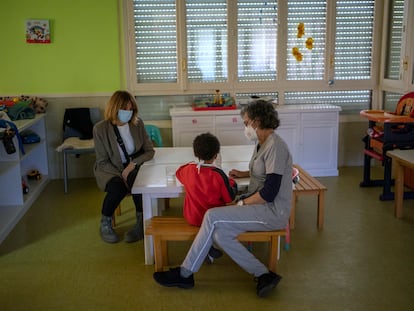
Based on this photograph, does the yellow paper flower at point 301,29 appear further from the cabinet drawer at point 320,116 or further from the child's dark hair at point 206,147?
the child's dark hair at point 206,147

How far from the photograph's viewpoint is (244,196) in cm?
299

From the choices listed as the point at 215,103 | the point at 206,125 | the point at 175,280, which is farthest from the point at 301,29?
the point at 175,280

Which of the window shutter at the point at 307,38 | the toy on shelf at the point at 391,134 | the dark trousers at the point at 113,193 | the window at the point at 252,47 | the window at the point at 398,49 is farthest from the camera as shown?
the window shutter at the point at 307,38

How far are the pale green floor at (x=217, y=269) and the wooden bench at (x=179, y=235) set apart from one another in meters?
0.17

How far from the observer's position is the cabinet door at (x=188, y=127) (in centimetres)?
523

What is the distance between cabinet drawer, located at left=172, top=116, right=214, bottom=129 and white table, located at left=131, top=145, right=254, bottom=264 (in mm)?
1153

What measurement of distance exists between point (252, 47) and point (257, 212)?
10.5ft

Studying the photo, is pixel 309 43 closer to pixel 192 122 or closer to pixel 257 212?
pixel 192 122

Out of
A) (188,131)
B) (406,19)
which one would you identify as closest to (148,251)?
(188,131)

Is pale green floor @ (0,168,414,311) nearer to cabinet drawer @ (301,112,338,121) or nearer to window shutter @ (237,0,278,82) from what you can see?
cabinet drawer @ (301,112,338,121)

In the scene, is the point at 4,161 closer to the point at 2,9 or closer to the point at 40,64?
the point at 40,64

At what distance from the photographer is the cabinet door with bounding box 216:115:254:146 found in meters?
5.28

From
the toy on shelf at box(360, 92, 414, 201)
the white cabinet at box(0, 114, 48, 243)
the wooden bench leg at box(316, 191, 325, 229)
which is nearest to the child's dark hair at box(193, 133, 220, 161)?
the wooden bench leg at box(316, 191, 325, 229)

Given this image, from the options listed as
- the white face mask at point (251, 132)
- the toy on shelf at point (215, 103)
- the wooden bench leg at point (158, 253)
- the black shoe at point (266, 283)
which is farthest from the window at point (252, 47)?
the black shoe at point (266, 283)
